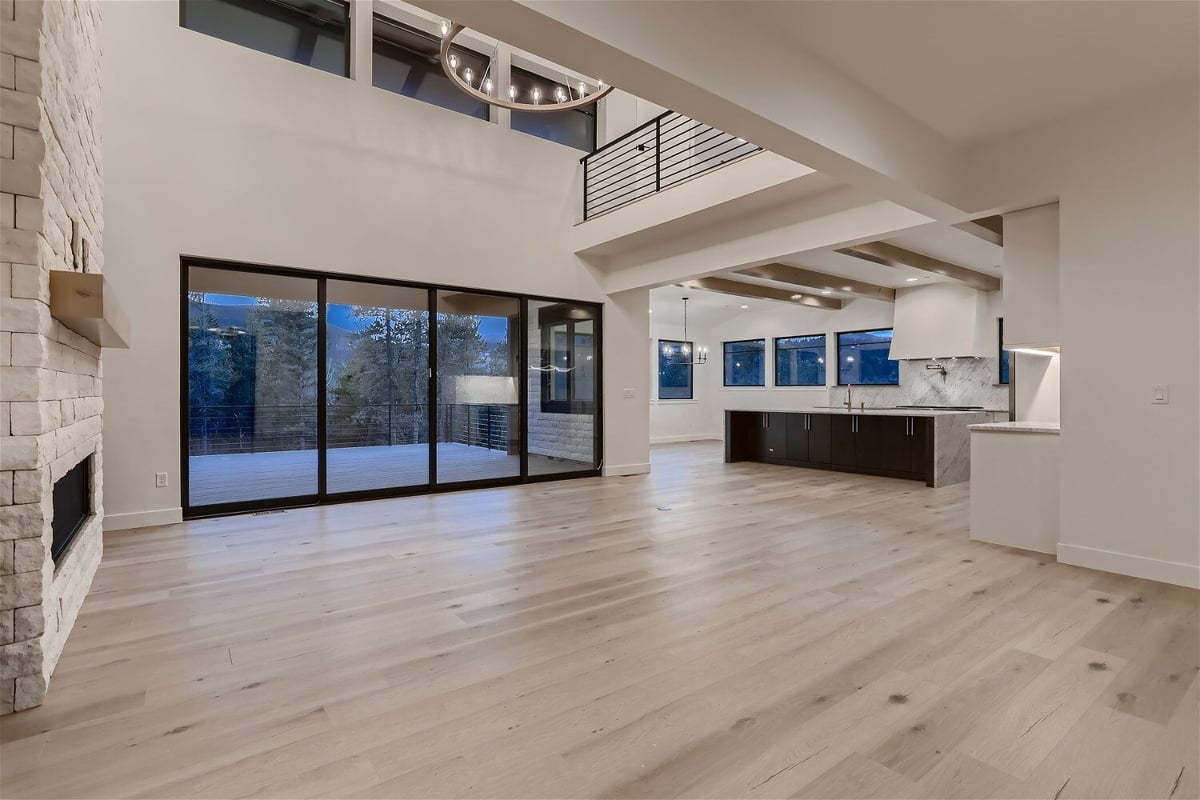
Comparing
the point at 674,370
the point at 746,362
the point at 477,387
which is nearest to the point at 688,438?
the point at 674,370

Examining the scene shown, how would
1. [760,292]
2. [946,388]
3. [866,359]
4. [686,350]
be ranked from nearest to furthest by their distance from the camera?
[946,388] < [760,292] < [866,359] < [686,350]

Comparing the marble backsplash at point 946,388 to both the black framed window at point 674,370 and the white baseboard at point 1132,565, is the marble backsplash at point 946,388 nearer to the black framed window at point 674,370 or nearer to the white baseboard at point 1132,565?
the black framed window at point 674,370

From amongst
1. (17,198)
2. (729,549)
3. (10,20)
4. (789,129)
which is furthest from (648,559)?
(10,20)

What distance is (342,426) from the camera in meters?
5.73

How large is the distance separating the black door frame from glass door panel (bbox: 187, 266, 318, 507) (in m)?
0.06

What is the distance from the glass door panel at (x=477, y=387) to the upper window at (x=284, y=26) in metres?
2.57

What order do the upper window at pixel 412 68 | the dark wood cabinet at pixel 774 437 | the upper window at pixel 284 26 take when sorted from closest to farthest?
the upper window at pixel 284 26, the upper window at pixel 412 68, the dark wood cabinet at pixel 774 437

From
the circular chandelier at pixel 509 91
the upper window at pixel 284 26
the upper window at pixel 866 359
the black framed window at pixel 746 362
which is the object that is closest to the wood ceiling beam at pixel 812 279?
the upper window at pixel 866 359

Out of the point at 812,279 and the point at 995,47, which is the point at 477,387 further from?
the point at 995,47

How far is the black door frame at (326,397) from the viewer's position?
497 cm

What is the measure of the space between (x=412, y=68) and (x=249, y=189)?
7.93ft

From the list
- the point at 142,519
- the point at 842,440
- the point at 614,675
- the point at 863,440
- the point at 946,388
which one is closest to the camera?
the point at 614,675

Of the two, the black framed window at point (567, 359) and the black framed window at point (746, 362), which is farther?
the black framed window at point (746, 362)

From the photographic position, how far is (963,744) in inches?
70.2
